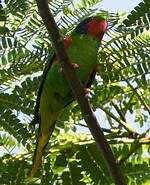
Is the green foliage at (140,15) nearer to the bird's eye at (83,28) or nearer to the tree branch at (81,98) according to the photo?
the bird's eye at (83,28)

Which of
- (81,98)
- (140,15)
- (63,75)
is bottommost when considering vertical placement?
(81,98)

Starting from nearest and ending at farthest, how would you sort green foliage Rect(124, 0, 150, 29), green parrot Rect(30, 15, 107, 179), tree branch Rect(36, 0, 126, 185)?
tree branch Rect(36, 0, 126, 185) < green foliage Rect(124, 0, 150, 29) < green parrot Rect(30, 15, 107, 179)

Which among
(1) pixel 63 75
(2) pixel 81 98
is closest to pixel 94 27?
(1) pixel 63 75

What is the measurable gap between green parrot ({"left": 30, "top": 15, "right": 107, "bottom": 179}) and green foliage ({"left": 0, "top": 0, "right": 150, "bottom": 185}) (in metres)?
0.07

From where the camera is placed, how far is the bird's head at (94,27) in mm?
2891

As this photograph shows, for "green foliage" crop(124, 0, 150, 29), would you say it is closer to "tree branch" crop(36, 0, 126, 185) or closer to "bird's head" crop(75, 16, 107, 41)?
"bird's head" crop(75, 16, 107, 41)

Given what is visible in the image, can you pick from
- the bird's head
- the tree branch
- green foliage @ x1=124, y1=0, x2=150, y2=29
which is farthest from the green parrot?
the tree branch

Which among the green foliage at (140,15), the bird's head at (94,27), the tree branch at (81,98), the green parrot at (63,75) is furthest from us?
the bird's head at (94,27)

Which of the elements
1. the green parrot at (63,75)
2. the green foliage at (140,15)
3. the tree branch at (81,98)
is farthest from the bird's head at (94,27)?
the tree branch at (81,98)

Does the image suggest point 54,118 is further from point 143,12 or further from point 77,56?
point 143,12

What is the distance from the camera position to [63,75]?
9.20 feet

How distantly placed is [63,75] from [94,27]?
52 cm

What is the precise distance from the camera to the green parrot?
2787mm

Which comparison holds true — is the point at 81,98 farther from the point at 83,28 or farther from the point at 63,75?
the point at 83,28
